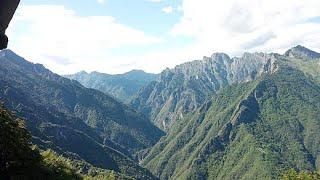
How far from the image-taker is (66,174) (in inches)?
2613

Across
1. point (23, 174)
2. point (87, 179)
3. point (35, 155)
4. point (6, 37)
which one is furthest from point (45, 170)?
point (6, 37)

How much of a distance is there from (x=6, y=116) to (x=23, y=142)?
4620 mm

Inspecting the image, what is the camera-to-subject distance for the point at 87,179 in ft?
247

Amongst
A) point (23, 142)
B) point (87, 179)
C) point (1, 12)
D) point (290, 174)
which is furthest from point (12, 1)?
point (290, 174)

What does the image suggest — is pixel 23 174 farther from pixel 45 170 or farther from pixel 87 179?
pixel 87 179

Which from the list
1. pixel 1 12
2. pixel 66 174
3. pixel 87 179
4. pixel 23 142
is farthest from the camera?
pixel 87 179

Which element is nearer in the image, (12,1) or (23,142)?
(12,1)

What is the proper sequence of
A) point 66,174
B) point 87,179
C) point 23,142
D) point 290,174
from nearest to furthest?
point 23,142, point 66,174, point 87,179, point 290,174

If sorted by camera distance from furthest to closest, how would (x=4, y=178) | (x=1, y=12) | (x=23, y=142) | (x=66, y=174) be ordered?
(x=66, y=174), (x=23, y=142), (x=4, y=178), (x=1, y=12)

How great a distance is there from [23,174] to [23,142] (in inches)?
197

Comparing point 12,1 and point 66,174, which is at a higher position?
point 12,1

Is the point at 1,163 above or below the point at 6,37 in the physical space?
below

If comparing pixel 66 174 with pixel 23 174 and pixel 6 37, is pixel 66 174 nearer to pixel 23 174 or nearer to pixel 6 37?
pixel 23 174

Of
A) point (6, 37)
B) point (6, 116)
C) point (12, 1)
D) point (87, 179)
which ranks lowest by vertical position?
point (87, 179)
